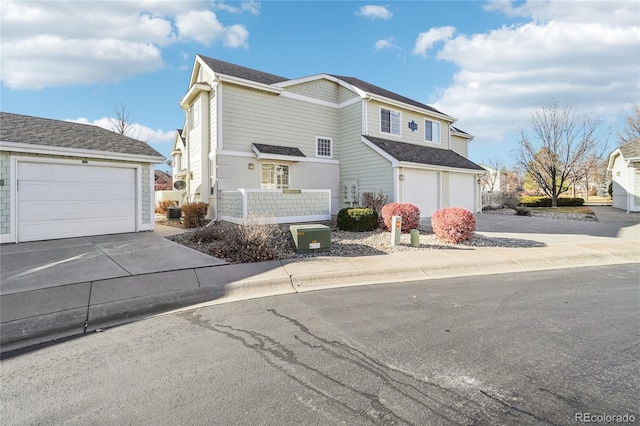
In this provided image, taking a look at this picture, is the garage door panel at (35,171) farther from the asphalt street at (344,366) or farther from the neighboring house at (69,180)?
the asphalt street at (344,366)

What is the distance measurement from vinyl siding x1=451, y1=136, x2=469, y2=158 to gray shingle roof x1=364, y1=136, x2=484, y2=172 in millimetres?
4929

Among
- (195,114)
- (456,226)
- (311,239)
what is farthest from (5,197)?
(456,226)

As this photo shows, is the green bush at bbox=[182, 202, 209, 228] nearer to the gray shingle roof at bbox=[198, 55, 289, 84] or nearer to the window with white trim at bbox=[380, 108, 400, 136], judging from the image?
the gray shingle roof at bbox=[198, 55, 289, 84]

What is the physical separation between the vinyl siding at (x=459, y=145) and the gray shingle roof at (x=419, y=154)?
4929mm

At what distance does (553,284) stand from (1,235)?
14.0 metres

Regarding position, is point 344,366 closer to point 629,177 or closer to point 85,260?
point 85,260

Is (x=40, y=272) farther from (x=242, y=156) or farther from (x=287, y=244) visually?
(x=242, y=156)

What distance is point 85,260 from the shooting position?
7.50m

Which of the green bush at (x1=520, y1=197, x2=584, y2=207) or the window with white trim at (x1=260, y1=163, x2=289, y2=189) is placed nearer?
the window with white trim at (x1=260, y1=163, x2=289, y2=189)

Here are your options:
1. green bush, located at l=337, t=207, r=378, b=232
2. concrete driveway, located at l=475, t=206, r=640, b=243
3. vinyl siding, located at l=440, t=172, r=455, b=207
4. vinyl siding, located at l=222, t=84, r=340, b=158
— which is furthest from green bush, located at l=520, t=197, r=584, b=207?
green bush, located at l=337, t=207, r=378, b=232

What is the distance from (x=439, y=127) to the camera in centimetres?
2136

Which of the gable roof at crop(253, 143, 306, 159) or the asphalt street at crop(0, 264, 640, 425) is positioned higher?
the gable roof at crop(253, 143, 306, 159)

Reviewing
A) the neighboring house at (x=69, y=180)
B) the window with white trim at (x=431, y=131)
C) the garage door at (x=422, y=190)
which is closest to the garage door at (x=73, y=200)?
the neighboring house at (x=69, y=180)

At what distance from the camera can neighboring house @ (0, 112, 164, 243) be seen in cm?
942
